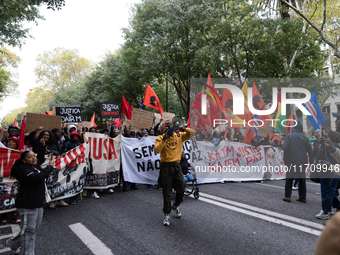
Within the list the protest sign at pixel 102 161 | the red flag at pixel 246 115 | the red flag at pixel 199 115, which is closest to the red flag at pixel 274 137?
the red flag at pixel 246 115

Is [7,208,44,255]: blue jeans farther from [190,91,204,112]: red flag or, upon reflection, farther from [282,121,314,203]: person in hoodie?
[190,91,204,112]: red flag

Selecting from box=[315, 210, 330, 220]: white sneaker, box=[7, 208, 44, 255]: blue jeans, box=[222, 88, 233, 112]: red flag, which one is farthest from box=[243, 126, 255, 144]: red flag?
box=[7, 208, 44, 255]: blue jeans

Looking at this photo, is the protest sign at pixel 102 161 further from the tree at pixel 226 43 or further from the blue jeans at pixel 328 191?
the tree at pixel 226 43

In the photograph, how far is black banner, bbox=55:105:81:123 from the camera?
9.35 meters

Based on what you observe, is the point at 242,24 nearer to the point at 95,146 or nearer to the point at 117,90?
the point at 95,146

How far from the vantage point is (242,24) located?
14062mm

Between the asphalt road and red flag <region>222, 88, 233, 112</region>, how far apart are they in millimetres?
6553

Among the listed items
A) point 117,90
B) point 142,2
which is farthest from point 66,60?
point 142,2

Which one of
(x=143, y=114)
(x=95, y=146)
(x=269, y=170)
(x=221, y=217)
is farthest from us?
(x=269, y=170)

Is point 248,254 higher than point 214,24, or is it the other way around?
point 214,24

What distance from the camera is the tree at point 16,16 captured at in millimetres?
9133

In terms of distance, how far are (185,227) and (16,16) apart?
34.4ft

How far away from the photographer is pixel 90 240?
397cm

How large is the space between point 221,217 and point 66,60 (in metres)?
54.9
